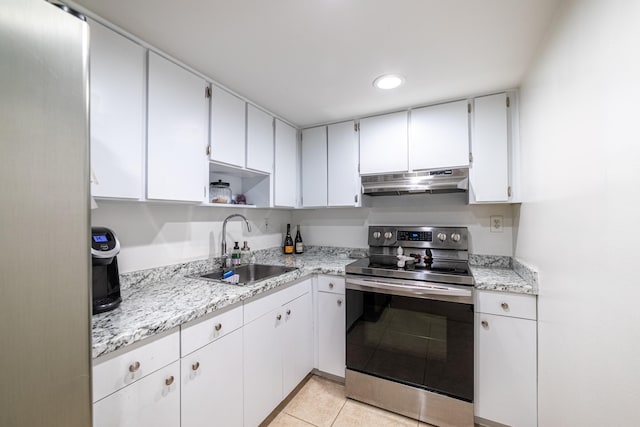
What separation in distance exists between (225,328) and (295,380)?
888mm

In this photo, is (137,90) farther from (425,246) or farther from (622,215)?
(425,246)

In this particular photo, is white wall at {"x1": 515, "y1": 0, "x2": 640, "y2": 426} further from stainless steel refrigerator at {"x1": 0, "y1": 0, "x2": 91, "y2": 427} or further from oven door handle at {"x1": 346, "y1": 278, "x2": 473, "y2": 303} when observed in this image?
stainless steel refrigerator at {"x1": 0, "y1": 0, "x2": 91, "y2": 427}

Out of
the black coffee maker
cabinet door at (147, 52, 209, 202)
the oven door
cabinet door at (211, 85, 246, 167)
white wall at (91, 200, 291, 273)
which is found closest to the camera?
the black coffee maker

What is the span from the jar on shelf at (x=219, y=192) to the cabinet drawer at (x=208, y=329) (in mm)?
875

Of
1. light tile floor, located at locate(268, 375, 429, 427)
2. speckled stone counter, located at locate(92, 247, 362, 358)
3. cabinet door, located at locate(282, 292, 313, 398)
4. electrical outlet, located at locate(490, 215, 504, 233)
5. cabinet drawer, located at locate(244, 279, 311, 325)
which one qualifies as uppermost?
electrical outlet, located at locate(490, 215, 504, 233)

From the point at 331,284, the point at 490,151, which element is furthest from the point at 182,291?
the point at 490,151

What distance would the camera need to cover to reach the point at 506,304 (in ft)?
5.04

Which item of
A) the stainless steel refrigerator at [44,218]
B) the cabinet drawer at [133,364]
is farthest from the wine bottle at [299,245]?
the stainless steel refrigerator at [44,218]

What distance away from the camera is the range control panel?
2.14 metres

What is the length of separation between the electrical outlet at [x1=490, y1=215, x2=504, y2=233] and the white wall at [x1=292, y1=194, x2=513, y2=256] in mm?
24

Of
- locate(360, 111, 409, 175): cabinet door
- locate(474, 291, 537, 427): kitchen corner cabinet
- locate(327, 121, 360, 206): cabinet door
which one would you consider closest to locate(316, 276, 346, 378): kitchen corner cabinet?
locate(327, 121, 360, 206): cabinet door

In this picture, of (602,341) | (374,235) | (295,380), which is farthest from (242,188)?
(602,341)

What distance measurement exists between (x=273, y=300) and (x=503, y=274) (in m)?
1.59

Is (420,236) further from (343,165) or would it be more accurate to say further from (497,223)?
(343,165)
